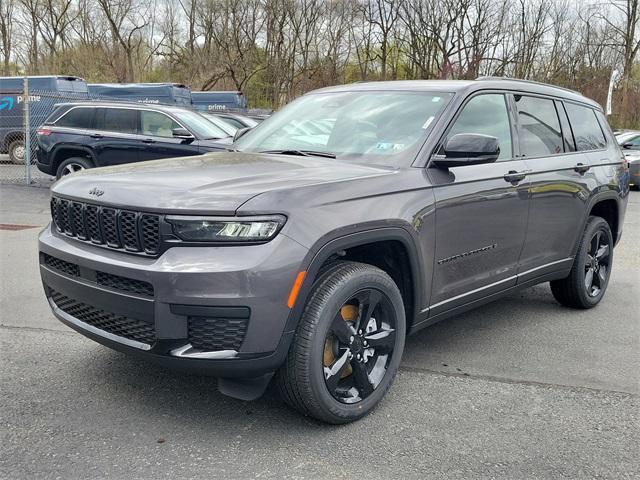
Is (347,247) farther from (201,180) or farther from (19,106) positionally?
(19,106)

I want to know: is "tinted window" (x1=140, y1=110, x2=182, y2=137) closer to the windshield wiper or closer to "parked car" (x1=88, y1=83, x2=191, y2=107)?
the windshield wiper

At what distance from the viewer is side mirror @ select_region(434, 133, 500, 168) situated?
353cm

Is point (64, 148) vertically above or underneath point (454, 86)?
underneath

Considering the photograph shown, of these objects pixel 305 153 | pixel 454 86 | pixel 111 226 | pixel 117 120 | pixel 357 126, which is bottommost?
pixel 111 226

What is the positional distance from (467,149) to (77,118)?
10.6 meters

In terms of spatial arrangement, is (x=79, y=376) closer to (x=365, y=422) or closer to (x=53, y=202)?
(x=53, y=202)

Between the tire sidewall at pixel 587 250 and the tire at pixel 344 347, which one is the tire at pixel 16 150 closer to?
the tire sidewall at pixel 587 250

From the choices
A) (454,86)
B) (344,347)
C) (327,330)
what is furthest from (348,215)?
(454,86)

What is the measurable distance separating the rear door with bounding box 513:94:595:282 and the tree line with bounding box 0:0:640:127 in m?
34.6

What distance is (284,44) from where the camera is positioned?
41031mm

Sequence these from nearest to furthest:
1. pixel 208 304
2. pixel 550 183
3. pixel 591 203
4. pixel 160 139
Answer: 1. pixel 208 304
2. pixel 550 183
3. pixel 591 203
4. pixel 160 139

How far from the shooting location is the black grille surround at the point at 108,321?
114 inches

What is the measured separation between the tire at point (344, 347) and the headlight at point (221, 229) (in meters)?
0.44

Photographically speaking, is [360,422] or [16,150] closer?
[360,422]
